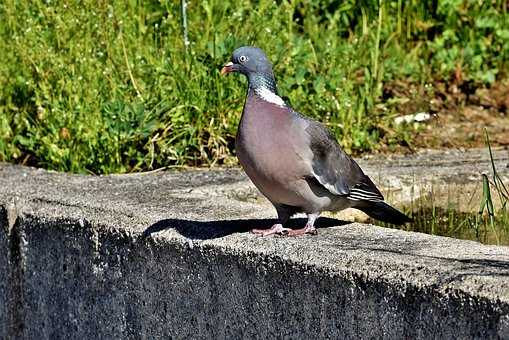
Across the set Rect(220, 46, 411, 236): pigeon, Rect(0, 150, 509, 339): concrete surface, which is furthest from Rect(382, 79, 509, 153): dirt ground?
Rect(220, 46, 411, 236): pigeon

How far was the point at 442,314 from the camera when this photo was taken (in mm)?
3086

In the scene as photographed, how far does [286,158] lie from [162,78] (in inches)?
91.0

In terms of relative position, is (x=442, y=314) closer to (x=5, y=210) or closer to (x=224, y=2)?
(x=5, y=210)

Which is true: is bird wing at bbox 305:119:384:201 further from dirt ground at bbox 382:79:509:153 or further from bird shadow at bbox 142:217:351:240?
dirt ground at bbox 382:79:509:153

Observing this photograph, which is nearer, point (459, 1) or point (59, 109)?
point (59, 109)

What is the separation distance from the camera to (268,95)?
13.3 ft

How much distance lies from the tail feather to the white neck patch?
534 mm

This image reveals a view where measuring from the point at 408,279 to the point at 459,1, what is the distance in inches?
180

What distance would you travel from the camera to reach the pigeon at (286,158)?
3.89 m

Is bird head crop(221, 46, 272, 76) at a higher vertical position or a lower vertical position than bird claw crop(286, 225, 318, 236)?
higher

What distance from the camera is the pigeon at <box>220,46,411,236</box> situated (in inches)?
153

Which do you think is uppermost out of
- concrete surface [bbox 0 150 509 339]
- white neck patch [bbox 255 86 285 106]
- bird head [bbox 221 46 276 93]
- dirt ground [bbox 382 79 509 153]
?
bird head [bbox 221 46 276 93]

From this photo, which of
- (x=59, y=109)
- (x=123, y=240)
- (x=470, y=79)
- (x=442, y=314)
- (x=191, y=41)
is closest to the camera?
(x=442, y=314)

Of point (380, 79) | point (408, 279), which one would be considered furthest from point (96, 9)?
point (408, 279)
